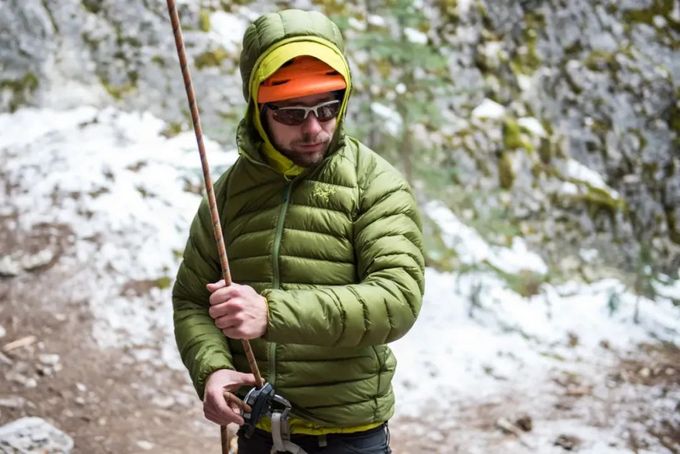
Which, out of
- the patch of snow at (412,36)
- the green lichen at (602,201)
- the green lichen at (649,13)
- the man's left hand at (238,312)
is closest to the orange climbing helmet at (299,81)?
the man's left hand at (238,312)

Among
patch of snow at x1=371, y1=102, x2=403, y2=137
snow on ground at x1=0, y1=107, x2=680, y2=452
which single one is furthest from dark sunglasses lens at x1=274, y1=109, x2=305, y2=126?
patch of snow at x1=371, y1=102, x2=403, y2=137

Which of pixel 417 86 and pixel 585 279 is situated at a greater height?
pixel 417 86

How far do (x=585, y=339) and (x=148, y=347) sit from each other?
4.52 meters

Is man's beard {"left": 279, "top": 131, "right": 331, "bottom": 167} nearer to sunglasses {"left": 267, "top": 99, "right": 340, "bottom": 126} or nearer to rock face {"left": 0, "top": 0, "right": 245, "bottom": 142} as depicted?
sunglasses {"left": 267, "top": 99, "right": 340, "bottom": 126}

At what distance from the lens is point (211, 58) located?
26.9 feet

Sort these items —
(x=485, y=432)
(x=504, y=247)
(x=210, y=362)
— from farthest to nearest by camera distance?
(x=504, y=247), (x=485, y=432), (x=210, y=362)

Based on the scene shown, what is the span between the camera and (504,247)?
304 inches

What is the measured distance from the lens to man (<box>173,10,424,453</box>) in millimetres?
1673

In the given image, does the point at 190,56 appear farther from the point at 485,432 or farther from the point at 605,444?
the point at 605,444

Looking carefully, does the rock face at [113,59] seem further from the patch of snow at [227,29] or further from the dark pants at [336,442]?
the dark pants at [336,442]

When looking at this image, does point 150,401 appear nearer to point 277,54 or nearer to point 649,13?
point 277,54

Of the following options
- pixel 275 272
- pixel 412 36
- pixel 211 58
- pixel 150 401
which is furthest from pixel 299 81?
pixel 211 58

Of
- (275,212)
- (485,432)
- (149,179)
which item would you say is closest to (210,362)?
(275,212)

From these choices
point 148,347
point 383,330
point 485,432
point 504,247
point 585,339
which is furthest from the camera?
point 504,247
